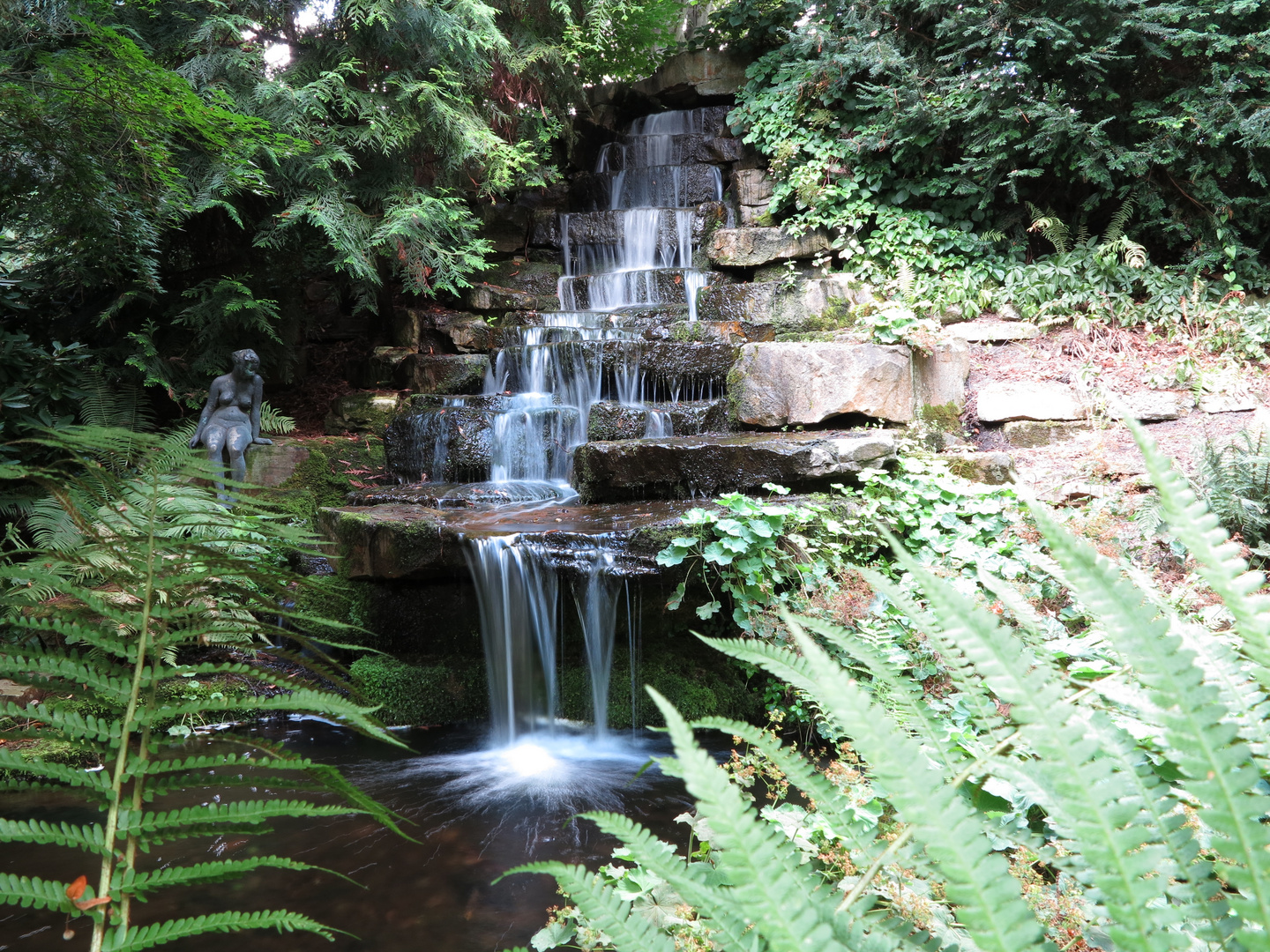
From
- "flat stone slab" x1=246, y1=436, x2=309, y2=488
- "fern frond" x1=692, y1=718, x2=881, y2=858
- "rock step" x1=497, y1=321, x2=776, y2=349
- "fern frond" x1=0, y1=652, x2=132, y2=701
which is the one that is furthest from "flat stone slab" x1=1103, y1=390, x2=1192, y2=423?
"flat stone slab" x1=246, y1=436, x2=309, y2=488

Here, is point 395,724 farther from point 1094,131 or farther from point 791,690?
point 1094,131

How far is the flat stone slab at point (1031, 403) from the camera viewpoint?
6367 mm

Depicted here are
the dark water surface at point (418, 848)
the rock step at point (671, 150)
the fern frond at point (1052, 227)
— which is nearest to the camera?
the dark water surface at point (418, 848)

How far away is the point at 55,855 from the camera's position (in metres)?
3.18

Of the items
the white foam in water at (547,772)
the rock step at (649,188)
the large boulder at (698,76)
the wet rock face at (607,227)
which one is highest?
the large boulder at (698,76)

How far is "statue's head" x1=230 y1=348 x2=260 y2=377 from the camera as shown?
21.2 feet

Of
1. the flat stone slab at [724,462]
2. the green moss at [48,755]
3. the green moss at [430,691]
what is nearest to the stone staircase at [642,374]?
the flat stone slab at [724,462]

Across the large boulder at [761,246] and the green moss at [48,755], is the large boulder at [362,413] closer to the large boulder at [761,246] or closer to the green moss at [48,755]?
the green moss at [48,755]

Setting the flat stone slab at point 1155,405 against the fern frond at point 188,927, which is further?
the flat stone slab at point 1155,405

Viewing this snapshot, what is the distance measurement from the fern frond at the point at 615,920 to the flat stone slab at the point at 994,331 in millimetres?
7744

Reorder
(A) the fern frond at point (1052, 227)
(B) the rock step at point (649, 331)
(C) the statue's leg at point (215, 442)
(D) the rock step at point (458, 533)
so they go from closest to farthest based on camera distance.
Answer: (D) the rock step at point (458, 533) → (C) the statue's leg at point (215, 442) → (B) the rock step at point (649, 331) → (A) the fern frond at point (1052, 227)

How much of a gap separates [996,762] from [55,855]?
415cm

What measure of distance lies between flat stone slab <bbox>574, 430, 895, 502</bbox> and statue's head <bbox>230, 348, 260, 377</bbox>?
3.32 meters

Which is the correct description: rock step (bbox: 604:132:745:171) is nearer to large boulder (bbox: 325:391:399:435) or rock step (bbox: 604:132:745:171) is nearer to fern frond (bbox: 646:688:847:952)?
large boulder (bbox: 325:391:399:435)
